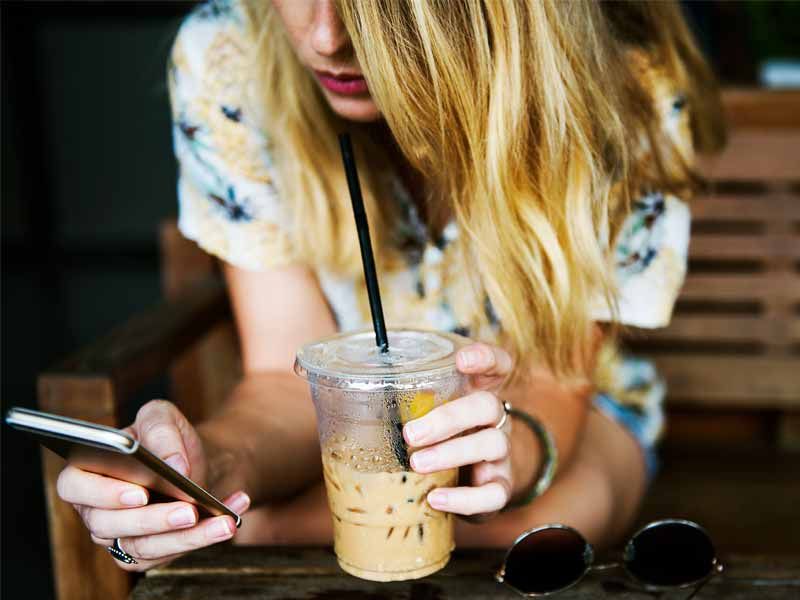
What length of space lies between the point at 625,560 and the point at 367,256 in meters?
0.43

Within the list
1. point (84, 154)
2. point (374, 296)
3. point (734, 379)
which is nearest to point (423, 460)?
point (374, 296)

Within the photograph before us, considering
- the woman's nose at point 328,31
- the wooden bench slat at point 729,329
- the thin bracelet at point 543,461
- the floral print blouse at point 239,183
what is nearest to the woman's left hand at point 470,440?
the thin bracelet at point 543,461

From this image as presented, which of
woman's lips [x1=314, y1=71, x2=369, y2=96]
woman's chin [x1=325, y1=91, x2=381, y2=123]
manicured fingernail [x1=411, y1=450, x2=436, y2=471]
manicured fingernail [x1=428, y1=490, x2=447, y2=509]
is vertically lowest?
manicured fingernail [x1=428, y1=490, x2=447, y2=509]

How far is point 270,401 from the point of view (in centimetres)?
137

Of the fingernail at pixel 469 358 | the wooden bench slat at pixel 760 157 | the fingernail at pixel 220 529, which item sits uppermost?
the wooden bench slat at pixel 760 157

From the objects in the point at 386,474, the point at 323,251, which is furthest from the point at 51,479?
the point at 386,474

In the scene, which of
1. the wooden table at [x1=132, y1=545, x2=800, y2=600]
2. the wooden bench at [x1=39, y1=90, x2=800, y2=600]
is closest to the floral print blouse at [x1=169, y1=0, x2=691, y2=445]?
the wooden bench at [x1=39, y1=90, x2=800, y2=600]

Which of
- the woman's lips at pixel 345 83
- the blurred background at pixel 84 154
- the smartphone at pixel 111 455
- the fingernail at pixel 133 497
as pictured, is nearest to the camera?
the smartphone at pixel 111 455

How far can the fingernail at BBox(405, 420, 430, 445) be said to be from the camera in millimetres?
848

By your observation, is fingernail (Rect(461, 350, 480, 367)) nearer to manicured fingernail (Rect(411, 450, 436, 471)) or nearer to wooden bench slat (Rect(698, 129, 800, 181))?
manicured fingernail (Rect(411, 450, 436, 471))

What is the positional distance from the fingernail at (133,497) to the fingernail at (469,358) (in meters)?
0.32

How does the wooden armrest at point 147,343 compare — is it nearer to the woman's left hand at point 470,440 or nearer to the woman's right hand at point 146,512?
the woman's right hand at point 146,512

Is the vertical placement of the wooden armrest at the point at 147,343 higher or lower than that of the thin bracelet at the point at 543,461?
higher

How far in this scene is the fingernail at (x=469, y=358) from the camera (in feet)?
2.87
